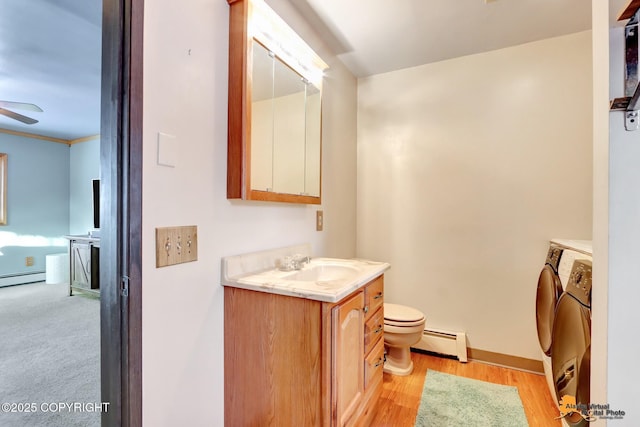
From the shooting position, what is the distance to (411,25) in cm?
189

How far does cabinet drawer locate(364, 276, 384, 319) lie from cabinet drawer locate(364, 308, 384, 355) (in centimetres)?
4

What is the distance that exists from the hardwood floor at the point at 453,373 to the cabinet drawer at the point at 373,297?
653mm

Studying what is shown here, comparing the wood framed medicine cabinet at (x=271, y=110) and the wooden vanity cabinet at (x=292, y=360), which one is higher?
the wood framed medicine cabinet at (x=271, y=110)

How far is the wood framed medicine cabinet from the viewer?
1247 millimetres

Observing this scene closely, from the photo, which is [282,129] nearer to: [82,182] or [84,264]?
[84,264]

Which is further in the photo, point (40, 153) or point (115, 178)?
point (40, 153)

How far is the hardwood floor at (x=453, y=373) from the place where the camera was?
5.25ft

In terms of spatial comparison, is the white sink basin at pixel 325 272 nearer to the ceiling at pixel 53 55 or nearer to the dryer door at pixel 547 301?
the dryer door at pixel 547 301

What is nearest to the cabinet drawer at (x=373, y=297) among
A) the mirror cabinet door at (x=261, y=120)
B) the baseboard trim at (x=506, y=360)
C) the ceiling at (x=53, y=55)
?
the mirror cabinet door at (x=261, y=120)

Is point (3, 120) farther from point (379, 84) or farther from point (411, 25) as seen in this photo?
point (411, 25)

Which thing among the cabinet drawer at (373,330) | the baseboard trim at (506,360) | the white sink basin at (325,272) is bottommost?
the baseboard trim at (506,360)

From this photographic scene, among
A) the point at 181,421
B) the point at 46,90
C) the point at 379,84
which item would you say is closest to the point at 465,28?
the point at 379,84

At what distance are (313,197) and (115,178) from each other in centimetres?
110

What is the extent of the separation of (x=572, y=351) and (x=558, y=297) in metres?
0.43
